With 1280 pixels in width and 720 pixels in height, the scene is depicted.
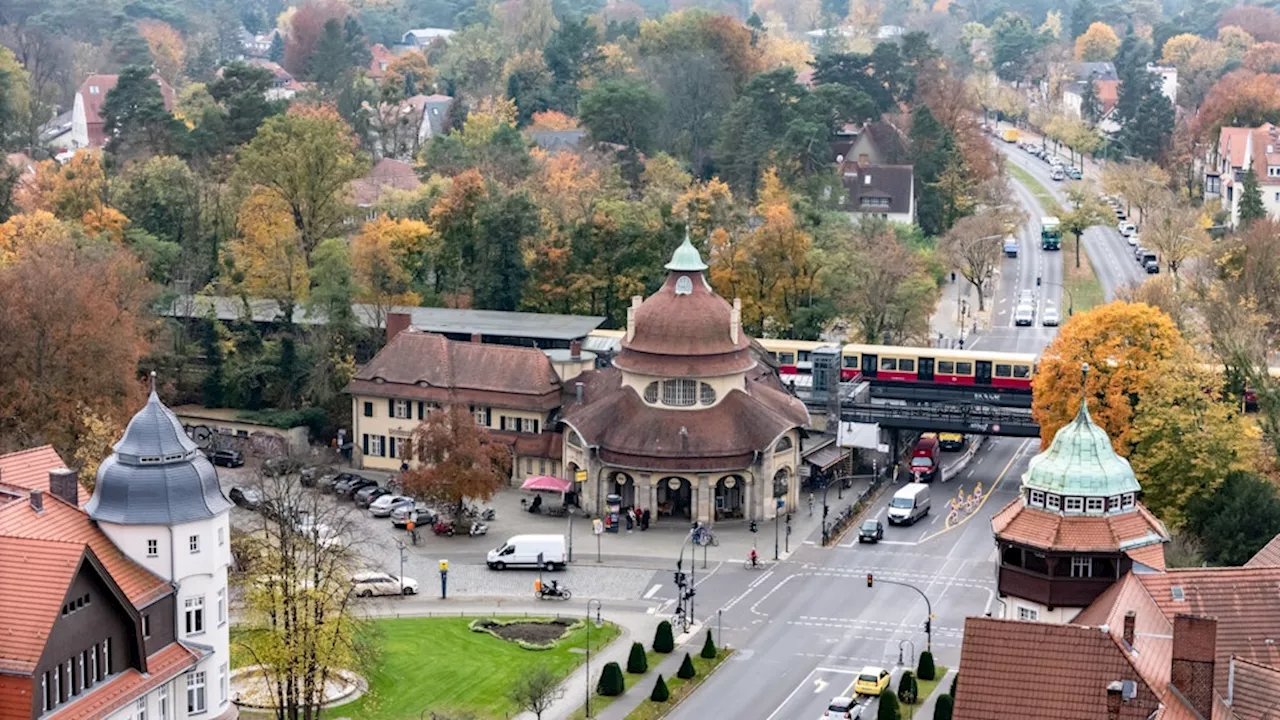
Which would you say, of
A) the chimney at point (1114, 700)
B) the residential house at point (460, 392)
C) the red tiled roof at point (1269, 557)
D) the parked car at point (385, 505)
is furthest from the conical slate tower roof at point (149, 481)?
the residential house at point (460, 392)

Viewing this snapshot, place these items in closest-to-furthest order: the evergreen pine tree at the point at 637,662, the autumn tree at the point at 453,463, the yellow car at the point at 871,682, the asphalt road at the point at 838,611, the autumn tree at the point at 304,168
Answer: the yellow car at the point at 871,682 < the asphalt road at the point at 838,611 < the evergreen pine tree at the point at 637,662 < the autumn tree at the point at 453,463 < the autumn tree at the point at 304,168

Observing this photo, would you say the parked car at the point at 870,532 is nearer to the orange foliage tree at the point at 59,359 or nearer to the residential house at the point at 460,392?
the residential house at the point at 460,392

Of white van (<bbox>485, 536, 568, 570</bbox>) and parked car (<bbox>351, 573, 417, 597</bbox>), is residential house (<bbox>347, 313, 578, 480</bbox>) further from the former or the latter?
parked car (<bbox>351, 573, 417, 597</bbox>)

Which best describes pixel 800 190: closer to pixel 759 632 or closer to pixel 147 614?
pixel 759 632

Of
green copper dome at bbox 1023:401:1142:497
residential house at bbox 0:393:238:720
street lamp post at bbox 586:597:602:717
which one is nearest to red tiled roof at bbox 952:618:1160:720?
green copper dome at bbox 1023:401:1142:497

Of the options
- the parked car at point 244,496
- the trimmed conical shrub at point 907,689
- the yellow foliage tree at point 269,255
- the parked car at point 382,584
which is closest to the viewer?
the trimmed conical shrub at point 907,689

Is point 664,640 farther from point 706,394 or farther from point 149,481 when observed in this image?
point 706,394

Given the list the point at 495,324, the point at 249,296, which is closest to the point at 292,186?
the point at 249,296

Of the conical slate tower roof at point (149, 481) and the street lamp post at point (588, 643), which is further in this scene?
the street lamp post at point (588, 643)
